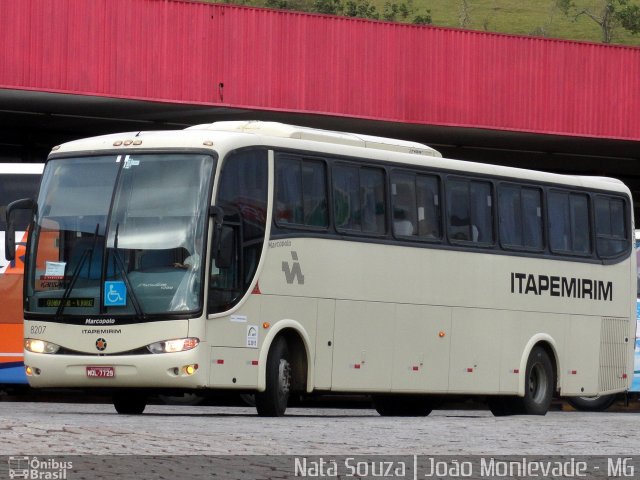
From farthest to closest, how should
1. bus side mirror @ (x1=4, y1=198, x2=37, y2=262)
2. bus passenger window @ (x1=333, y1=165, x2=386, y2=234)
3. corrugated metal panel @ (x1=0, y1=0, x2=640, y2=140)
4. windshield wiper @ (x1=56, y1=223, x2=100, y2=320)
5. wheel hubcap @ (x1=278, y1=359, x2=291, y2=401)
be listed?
corrugated metal panel @ (x1=0, y1=0, x2=640, y2=140) → bus passenger window @ (x1=333, y1=165, x2=386, y2=234) → bus side mirror @ (x1=4, y1=198, x2=37, y2=262) → wheel hubcap @ (x1=278, y1=359, x2=291, y2=401) → windshield wiper @ (x1=56, y1=223, x2=100, y2=320)

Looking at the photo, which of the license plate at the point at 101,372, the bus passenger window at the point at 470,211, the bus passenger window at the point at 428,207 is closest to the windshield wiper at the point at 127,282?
the license plate at the point at 101,372

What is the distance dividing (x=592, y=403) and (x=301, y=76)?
9838 millimetres

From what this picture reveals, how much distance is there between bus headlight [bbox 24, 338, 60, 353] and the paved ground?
3.00ft

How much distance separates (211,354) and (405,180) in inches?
164

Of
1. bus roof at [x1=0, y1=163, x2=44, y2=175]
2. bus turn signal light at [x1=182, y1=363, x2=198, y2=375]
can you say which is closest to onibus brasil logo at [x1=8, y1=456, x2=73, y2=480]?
bus turn signal light at [x1=182, y1=363, x2=198, y2=375]

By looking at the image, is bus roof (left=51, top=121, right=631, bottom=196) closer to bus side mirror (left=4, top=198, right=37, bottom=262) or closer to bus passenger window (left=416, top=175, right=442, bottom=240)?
bus passenger window (left=416, top=175, right=442, bottom=240)

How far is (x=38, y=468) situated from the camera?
9.55m

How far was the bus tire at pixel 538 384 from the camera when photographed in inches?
846

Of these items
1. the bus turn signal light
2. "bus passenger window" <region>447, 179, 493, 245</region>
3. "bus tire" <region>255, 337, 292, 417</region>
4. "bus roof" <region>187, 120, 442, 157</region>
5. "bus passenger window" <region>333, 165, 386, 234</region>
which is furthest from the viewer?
"bus passenger window" <region>447, 179, 493, 245</region>

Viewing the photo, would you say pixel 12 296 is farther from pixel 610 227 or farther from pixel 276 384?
pixel 610 227

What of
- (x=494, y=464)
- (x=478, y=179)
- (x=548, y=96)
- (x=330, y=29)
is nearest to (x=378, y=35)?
(x=330, y=29)

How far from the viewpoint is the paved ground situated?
11.2 meters

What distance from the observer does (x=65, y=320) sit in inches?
668

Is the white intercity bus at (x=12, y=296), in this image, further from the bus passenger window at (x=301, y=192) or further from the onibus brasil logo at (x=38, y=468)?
the onibus brasil logo at (x=38, y=468)
